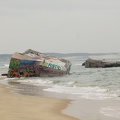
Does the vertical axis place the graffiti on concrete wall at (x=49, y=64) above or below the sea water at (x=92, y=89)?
above

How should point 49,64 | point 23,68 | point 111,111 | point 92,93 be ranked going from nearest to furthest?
1. point 111,111
2. point 92,93
3. point 49,64
4. point 23,68

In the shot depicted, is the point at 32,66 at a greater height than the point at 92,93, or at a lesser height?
greater

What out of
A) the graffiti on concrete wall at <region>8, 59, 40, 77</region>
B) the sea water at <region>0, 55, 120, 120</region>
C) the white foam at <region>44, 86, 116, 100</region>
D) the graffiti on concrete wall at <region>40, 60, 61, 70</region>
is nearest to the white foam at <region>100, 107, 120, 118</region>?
the sea water at <region>0, 55, 120, 120</region>

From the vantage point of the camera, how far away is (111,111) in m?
10.5

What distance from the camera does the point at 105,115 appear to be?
9.84 metres

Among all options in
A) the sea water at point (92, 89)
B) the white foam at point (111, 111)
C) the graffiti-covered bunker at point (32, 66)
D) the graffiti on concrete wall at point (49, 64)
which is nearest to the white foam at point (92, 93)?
the sea water at point (92, 89)

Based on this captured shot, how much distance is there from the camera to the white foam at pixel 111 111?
9.83 meters

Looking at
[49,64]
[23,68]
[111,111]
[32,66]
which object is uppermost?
[49,64]

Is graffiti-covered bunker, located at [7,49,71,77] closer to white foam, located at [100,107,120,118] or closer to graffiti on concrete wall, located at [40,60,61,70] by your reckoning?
graffiti on concrete wall, located at [40,60,61,70]

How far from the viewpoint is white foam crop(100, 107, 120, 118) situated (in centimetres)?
983

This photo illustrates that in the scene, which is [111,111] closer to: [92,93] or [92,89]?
[92,93]

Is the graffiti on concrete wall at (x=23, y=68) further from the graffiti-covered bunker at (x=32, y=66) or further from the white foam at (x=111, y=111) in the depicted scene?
the white foam at (x=111, y=111)

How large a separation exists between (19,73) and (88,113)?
25435mm

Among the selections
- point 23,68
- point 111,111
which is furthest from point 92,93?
point 23,68
